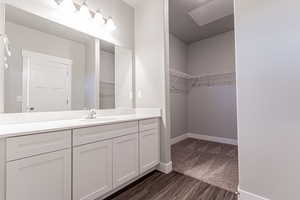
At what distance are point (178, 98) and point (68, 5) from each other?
300 centimetres

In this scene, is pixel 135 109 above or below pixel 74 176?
above

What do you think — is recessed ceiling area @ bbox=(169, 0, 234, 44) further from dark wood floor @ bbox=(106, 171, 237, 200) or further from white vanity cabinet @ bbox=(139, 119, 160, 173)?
dark wood floor @ bbox=(106, 171, 237, 200)

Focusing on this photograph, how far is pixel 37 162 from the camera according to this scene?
106cm

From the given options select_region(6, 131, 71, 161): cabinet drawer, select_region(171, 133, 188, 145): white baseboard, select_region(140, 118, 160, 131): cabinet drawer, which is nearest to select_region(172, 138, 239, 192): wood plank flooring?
select_region(171, 133, 188, 145): white baseboard

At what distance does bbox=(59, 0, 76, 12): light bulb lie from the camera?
1667 millimetres

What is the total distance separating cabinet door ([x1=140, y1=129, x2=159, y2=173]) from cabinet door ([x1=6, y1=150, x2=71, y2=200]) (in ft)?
2.95

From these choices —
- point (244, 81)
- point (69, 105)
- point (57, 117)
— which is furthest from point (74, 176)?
point (244, 81)

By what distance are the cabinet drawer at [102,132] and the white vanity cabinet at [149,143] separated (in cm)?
17

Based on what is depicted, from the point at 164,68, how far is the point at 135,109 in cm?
85

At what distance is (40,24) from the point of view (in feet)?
5.14

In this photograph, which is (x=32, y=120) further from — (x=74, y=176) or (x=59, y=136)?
(x=74, y=176)

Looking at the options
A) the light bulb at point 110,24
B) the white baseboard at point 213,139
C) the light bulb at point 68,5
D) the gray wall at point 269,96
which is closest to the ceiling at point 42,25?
the light bulb at point 68,5

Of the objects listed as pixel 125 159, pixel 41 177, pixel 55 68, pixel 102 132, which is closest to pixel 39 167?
pixel 41 177

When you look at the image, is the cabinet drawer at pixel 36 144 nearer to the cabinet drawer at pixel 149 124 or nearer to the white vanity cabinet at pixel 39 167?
the white vanity cabinet at pixel 39 167
